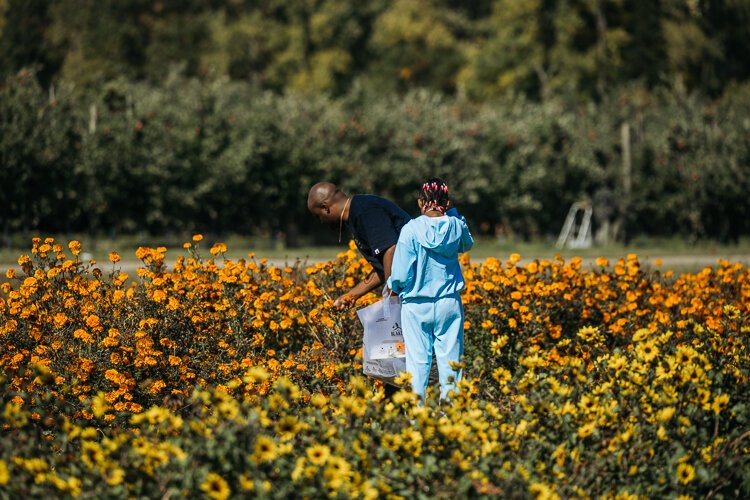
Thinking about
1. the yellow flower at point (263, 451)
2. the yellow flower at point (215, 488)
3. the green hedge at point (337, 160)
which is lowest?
the yellow flower at point (215, 488)

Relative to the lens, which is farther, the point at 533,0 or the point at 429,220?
the point at 533,0

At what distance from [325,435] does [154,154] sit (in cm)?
1730

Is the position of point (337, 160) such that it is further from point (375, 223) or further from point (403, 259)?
point (403, 259)

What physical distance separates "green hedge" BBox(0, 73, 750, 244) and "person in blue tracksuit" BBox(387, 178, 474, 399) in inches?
611

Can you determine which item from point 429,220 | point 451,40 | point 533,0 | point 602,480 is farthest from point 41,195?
point 451,40

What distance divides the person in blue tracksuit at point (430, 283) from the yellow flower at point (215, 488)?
204 cm

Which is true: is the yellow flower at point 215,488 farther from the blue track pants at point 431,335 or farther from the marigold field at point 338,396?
the blue track pants at point 431,335

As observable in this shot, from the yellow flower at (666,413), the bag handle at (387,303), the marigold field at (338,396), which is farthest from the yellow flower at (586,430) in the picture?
the bag handle at (387,303)

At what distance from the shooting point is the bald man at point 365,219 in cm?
519

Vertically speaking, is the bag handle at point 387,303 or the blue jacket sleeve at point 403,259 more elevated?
the blue jacket sleeve at point 403,259

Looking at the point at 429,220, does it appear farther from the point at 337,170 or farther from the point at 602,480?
the point at 337,170

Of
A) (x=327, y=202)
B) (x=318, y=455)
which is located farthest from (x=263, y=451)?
(x=327, y=202)

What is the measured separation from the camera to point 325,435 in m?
3.87

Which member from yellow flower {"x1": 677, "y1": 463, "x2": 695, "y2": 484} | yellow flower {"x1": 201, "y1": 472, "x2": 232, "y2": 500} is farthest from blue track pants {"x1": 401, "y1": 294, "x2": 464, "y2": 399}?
yellow flower {"x1": 201, "y1": 472, "x2": 232, "y2": 500}
